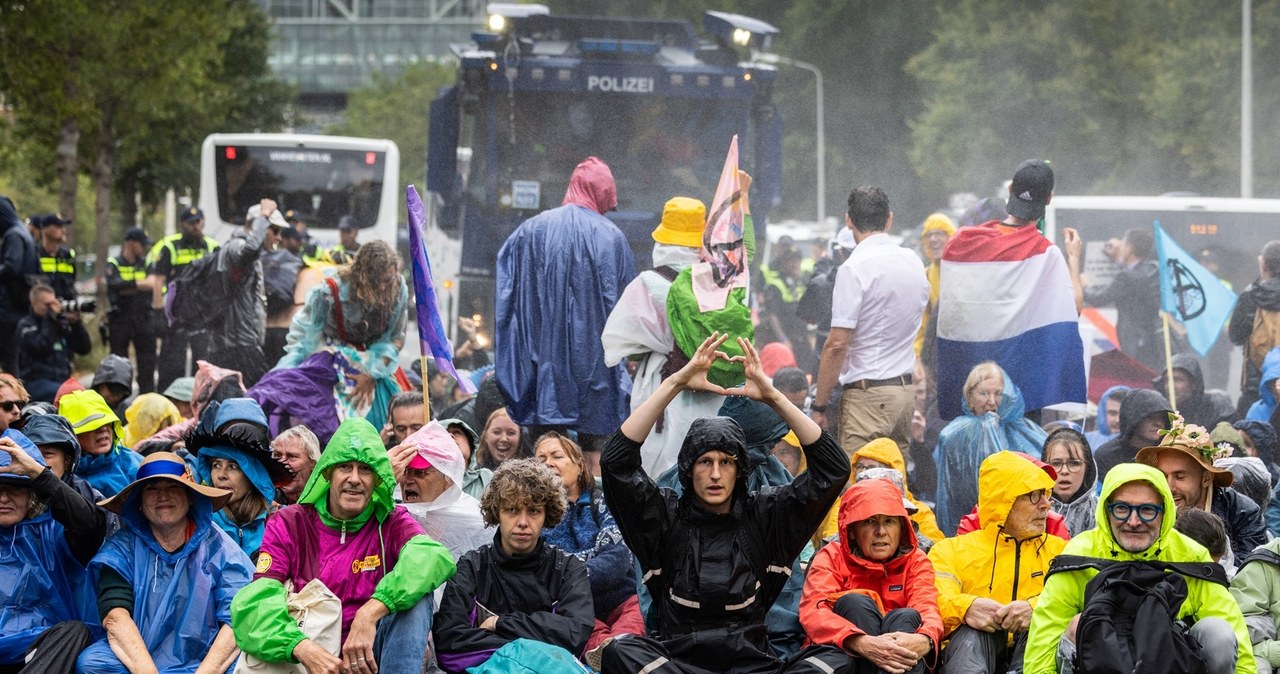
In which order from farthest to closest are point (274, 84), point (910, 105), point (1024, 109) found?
point (274, 84) → point (910, 105) → point (1024, 109)

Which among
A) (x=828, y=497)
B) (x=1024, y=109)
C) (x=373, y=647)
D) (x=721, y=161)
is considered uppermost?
→ (x=1024, y=109)

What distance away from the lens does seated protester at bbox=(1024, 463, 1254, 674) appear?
541 cm

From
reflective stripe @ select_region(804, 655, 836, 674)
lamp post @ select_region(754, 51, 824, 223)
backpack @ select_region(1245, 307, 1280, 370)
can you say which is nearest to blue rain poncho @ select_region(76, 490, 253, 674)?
reflective stripe @ select_region(804, 655, 836, 674)

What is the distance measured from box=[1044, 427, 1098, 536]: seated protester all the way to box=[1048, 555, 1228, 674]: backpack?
4.84 feet

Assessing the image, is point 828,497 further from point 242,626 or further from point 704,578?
point 242,626

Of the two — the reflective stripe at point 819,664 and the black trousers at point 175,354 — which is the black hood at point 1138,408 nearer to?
the reflective stripe at point 819,664

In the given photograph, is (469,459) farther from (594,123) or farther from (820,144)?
(820,144)

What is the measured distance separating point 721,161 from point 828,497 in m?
8.26

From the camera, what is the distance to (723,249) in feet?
23.6

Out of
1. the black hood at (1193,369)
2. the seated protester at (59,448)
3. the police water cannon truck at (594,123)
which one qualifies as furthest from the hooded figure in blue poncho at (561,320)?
the police water cannon truck at (594,123)

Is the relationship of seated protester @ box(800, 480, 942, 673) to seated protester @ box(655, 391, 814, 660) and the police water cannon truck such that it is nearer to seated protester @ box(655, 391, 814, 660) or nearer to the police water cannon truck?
seated protester @ box(655, 391, 814, 660)

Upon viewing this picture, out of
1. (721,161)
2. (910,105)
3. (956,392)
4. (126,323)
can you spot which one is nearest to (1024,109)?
(910,105)

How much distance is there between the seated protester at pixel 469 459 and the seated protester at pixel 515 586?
0.99m

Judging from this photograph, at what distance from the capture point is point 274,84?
3912cm
